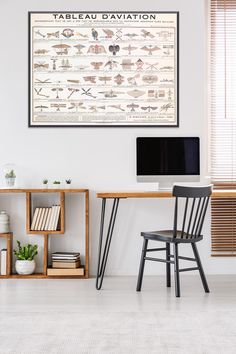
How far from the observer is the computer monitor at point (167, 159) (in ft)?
15.6

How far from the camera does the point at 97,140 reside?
16.2 ft

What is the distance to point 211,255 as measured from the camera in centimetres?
495

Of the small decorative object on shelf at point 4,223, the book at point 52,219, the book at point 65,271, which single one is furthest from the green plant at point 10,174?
the book at point 65,271

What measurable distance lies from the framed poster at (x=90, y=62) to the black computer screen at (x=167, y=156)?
24cm

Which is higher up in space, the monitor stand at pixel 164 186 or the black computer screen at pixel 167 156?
the black computer screen at pixel 167 156

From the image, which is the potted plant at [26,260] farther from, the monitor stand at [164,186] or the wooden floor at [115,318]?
the monitor stand at [164,186]

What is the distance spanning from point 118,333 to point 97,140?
2.24 metres

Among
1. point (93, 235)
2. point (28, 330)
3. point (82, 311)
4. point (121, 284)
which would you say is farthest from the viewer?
point (93, 235)

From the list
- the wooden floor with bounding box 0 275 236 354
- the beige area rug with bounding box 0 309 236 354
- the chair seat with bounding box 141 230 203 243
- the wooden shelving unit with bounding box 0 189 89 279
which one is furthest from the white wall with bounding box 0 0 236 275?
the beige area rug with bounding box 0 309 236 354

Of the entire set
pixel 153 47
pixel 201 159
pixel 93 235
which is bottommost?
pixel 93 235

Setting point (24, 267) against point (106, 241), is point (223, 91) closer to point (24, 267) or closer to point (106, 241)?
point (106, 241)

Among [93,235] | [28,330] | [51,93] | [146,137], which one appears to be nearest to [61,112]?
[51,93]

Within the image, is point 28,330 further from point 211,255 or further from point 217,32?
point 217,32

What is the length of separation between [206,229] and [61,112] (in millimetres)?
1583
